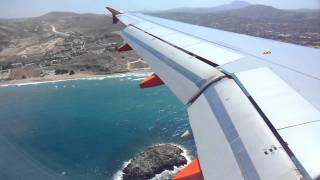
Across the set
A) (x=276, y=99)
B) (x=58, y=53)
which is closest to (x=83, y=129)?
(x=276, y=99)

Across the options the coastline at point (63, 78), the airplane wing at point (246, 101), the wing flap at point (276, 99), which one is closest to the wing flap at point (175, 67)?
the airplane wing at point (246, 101)

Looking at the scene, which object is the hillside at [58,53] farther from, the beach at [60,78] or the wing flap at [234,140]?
the wing flap at [234,140]

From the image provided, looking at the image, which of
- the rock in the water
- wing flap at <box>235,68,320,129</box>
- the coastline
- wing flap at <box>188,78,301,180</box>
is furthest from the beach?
wing flap at <box>188,78,301,180</box>

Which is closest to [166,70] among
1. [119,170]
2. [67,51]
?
[119,170]

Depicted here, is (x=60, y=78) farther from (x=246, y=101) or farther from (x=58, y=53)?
(x=246, y=101)

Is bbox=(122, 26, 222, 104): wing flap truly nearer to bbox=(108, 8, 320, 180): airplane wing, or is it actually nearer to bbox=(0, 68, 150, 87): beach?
bbox=(108, 8, 320, 180): airplane wing
